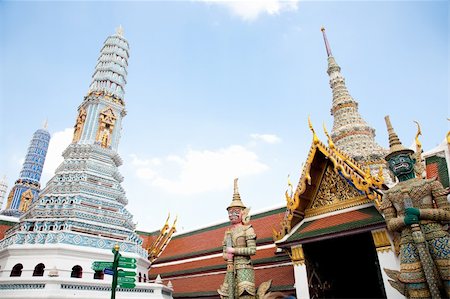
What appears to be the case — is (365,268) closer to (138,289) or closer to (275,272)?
(275,272)

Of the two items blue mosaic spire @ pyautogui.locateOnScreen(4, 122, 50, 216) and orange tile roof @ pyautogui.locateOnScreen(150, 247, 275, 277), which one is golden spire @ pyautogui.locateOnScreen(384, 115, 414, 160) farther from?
A: blue mosaic spire @ pyautogui.locateOnScreen(4, 122, 50, 216)

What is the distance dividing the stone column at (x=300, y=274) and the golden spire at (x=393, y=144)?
3.17 m

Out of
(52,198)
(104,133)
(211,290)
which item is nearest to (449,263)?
(211,290)

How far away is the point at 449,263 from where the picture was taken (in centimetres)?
445

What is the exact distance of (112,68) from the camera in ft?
64.1

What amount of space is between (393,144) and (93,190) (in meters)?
12.3

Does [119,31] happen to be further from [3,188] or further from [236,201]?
[3,188]

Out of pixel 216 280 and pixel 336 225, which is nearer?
pixel 336 225

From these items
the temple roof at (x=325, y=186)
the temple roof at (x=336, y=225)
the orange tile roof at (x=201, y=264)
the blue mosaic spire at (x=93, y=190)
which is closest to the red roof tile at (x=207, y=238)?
the orange tile roof at (x=201, y=264)

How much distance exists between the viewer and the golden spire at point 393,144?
536 centimetres

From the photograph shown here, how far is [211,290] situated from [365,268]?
479 centimetres

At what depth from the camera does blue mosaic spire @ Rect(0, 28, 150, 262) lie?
11.8 metres

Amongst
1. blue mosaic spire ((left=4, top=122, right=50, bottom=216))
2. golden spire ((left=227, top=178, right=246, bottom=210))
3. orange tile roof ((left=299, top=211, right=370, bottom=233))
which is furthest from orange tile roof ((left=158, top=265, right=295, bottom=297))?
blue mosaic spire ((left=4, top=122, right=50, bottom=216))

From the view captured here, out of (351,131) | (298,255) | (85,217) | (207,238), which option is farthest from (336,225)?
(351,131)
